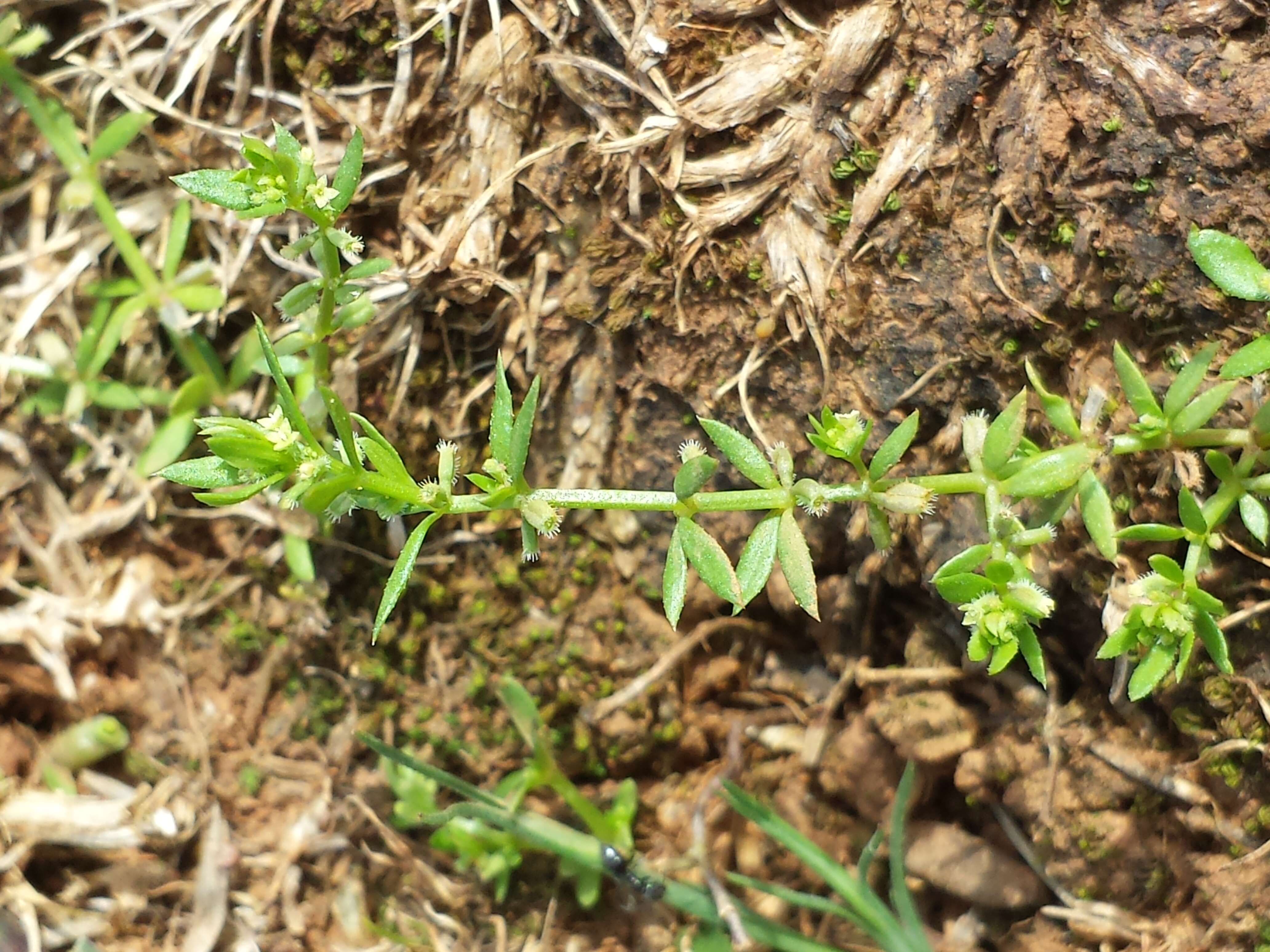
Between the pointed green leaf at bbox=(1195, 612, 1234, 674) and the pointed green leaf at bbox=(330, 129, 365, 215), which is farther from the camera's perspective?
the pointed green leaf at bbox=(330, 129, 365, 215)

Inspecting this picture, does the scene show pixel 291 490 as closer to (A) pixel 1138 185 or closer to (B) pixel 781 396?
(B) pixel 781 396

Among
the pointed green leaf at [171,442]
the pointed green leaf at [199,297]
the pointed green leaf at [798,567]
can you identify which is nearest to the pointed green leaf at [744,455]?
the pointed green leaf at [798,567]

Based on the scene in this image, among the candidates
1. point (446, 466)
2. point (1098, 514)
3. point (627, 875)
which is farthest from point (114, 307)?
point (1098, 514)

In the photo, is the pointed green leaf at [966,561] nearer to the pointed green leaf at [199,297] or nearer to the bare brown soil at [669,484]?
the bare brown soil at [669,484]

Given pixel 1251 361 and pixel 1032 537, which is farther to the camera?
pixel 1032 537

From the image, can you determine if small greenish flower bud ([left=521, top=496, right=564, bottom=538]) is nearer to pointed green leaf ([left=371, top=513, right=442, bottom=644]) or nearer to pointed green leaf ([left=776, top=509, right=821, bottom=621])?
pointed green leaf ([left=371, top=513, right=442, bottom=644])

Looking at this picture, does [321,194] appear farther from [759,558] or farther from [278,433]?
[759,558]

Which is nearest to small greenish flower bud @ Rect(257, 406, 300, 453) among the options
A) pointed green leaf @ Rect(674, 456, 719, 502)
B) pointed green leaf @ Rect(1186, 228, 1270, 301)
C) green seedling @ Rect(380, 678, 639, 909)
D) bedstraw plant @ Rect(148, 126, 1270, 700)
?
bedstraw plant @ Rect(148, 126, 1270, 700)
